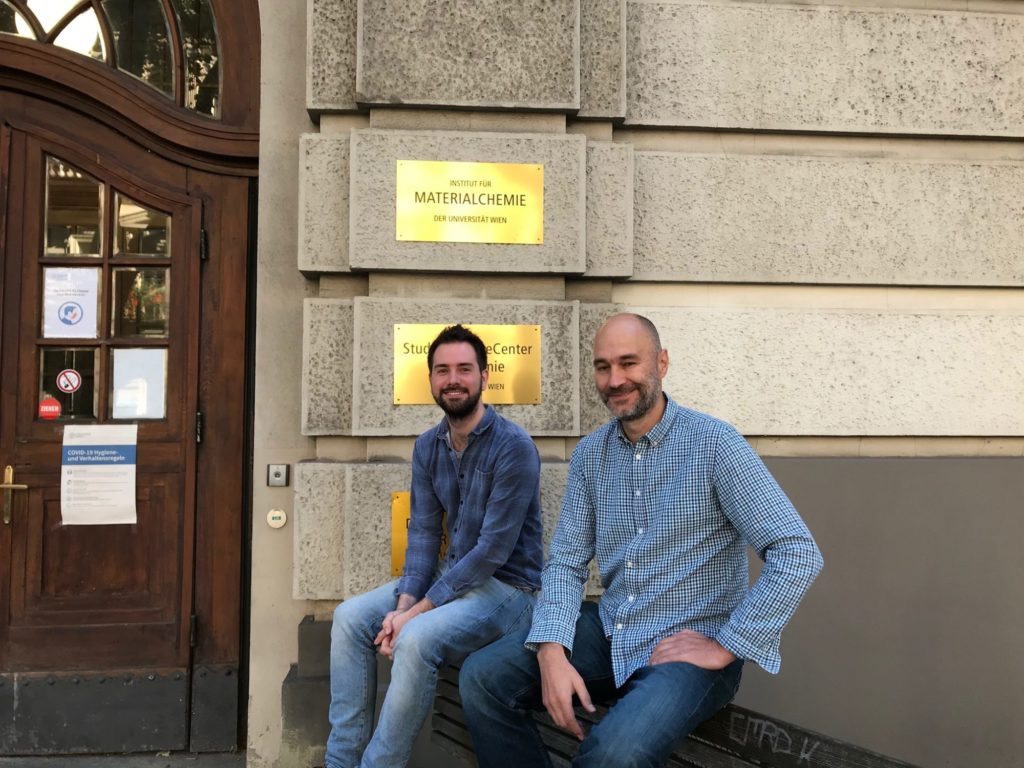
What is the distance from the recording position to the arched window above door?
3.70 meters

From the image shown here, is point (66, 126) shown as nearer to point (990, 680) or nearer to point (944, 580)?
point (944, 580)

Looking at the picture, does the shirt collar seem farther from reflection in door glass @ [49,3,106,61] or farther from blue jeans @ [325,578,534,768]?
reflection in door glass @ [49,3,106,61]

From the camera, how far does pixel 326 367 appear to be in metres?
3.32

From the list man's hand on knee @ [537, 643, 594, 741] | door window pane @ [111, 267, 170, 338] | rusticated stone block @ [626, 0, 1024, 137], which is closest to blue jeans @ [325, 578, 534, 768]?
man's hand on knee @ [537, 643, 594, 741]

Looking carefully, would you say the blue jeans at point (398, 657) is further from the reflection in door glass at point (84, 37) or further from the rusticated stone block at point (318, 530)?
the reflection in door glass at point (84, 37)

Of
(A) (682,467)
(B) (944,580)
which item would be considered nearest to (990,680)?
(B) (944,580)

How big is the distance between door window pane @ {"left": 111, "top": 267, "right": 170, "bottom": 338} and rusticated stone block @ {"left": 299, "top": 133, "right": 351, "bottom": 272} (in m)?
0.89

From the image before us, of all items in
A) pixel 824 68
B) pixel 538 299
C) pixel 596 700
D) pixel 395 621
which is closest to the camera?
pixel 596 700

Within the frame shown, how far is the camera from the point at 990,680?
351cm

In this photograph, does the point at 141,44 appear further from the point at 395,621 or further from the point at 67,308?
the point at 395,621

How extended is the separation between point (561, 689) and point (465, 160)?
7.18 feet

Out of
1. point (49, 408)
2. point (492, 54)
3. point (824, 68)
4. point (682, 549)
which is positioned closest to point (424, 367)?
point (492, 54)

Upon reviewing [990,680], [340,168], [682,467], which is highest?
[340,168]

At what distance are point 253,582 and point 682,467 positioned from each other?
2.11 metres
